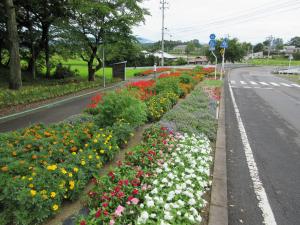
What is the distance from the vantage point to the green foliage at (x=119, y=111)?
17.5 feet

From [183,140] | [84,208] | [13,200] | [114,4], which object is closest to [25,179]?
[13,200]

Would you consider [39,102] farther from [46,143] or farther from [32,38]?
[32,38]

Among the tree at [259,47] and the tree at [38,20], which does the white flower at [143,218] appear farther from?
the tree at [259,47]

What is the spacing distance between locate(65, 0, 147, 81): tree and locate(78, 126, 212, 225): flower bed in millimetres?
14361

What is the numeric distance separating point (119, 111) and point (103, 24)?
1289 centimetres

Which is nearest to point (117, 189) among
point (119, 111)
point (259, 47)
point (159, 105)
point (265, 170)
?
point (119, 111)

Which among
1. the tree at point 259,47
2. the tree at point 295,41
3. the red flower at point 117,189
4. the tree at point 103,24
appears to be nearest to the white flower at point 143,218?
the red flower at point 117,189

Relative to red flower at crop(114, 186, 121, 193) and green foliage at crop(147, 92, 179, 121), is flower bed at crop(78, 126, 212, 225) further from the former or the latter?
green foliage at crop(147, 92, 179, 121)

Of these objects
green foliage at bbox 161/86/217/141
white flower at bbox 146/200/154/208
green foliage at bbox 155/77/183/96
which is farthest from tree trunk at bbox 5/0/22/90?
white flower at bbox 146/200/154/208

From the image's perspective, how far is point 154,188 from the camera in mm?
2912

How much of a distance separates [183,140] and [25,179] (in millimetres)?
2998

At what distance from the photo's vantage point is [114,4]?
16828 millimetres

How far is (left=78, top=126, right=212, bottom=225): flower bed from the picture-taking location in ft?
8.05

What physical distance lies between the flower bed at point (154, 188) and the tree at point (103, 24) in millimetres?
14361
